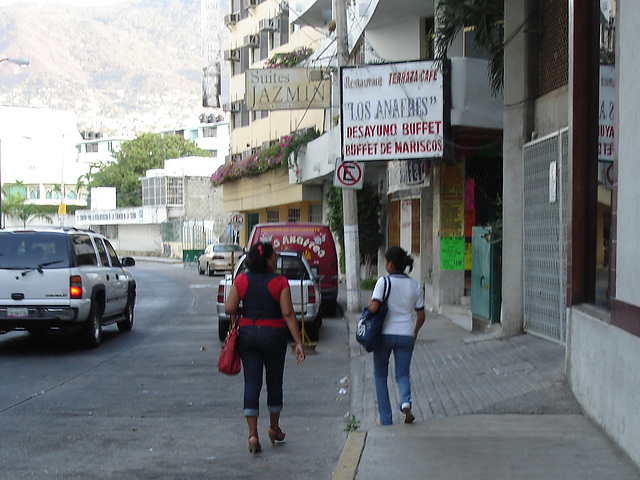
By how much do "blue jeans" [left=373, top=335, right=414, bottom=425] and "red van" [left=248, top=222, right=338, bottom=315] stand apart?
1117cm

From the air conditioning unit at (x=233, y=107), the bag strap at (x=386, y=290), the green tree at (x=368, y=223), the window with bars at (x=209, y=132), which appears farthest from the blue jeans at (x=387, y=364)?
the window with bars at (x=209, y=132)

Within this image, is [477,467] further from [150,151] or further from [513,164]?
[150,151]

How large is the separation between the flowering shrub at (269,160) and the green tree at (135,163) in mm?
45080

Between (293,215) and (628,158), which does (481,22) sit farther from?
(293,215)

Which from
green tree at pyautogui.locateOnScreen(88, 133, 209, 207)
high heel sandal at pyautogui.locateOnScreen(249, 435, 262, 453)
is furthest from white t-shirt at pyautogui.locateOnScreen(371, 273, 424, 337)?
green tree at pyautogui.locateOnScreen(88, 133, 209, 207)

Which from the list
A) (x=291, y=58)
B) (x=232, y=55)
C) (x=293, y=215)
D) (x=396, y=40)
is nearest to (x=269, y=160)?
(x=293, y=215)

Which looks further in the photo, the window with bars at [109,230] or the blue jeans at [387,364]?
the window with bars at [109,230]

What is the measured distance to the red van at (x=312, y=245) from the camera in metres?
18.9

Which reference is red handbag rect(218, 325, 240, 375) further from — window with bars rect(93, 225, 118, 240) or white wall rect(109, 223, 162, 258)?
window with bars rect(93, 225, 118, 240)

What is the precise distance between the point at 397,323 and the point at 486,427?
1188 millimetres

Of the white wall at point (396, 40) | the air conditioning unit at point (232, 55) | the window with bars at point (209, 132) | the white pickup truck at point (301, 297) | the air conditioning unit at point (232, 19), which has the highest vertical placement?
the window with bars at point (209, 132)

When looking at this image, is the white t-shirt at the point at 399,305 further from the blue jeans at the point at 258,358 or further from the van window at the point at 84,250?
the van window at the point at 84,250

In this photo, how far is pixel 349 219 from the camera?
61.0 ft

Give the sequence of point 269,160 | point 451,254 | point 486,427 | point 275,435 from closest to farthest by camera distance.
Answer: point 275,435 → point 486,427 → point 451,254 → point 269,160
